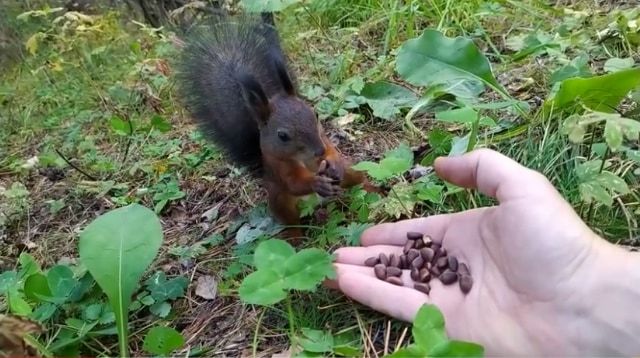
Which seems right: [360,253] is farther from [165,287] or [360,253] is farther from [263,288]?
[165,287]

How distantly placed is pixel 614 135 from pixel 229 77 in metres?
1.57

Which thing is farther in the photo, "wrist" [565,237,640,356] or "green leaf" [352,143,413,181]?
"green leaf" [352,143,413,181]

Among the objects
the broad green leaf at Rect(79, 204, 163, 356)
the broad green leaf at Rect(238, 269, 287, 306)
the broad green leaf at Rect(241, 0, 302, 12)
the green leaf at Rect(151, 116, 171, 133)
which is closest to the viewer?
the broad green leaf at Rect(238, 269, 287, 306)

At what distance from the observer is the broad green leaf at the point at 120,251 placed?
1.90 m

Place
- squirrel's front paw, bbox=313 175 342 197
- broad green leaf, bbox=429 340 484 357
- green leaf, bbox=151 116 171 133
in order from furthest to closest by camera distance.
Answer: green leaf, bbox=151 116 171 133 → squirrel's front paw, bbox=313 175 342 197 → broad green leaf, bbox=429 340 484 357

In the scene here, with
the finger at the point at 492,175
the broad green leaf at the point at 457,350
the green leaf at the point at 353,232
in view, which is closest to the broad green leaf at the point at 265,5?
the green leaf at the point at 353,232

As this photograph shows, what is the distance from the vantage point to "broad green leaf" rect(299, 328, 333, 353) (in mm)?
1680

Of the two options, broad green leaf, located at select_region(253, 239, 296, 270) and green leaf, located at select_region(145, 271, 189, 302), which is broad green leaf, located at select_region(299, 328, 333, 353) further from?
green leaf, located at select_region(145, 271, 189, 302)

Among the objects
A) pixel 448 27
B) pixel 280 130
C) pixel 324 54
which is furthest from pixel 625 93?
pixel 324 54

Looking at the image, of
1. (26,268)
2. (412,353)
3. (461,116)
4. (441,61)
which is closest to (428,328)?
(412,353)

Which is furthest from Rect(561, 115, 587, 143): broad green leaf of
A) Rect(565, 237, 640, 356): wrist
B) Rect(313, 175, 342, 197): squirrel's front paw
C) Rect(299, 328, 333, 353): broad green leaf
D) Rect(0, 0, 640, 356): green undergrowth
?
→ Rect(313, 175, 342, 197): squirrel's front paw

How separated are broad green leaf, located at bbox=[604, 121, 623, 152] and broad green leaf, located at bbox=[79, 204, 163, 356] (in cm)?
115

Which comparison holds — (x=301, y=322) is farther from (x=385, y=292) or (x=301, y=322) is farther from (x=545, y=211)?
(x=545, y=211)

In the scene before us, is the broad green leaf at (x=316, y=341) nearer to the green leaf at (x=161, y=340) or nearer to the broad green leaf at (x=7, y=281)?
the green leaf at (x=161, y=340)
